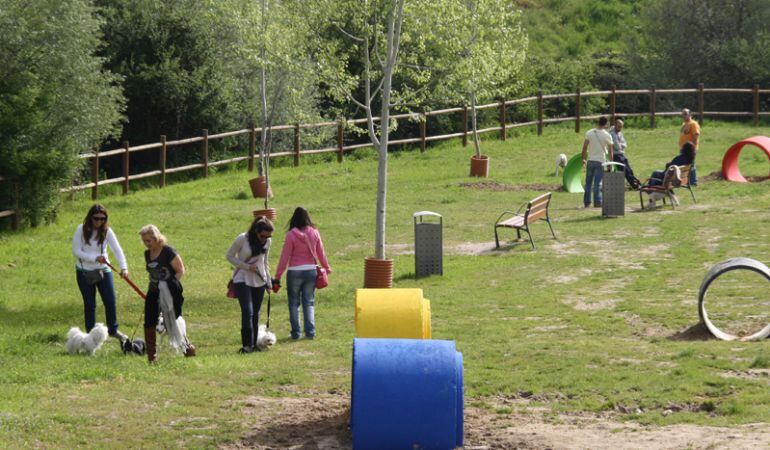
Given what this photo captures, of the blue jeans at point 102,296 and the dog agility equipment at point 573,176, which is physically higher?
the dog agility equipment at point 573,176

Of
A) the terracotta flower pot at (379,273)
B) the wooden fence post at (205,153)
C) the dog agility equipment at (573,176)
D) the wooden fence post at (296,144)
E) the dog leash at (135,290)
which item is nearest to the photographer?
the dog leash at (135,290)

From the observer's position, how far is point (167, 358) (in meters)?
13.1

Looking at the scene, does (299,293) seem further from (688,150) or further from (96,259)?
(688,150)

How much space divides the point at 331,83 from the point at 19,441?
11.9m

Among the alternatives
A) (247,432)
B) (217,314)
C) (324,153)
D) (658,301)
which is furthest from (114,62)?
(247,432)

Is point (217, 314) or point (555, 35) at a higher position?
point (555, 35)

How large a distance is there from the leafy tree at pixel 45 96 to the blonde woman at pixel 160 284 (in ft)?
40.2

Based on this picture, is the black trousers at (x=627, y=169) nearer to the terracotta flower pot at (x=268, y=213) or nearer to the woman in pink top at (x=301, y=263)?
the terracotta flower pot at (x=268, y=213)

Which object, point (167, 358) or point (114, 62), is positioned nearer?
point (167, 358)

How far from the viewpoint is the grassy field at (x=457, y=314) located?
1083 cm

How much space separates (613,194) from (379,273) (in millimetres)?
7401

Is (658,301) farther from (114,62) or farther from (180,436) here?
(114,62)

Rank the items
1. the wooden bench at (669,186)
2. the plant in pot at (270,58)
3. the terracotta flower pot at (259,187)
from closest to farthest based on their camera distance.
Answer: the plant in pot at (270,58) < the wooden bench at (669,186) < the terracotta flower pot at (259,187)

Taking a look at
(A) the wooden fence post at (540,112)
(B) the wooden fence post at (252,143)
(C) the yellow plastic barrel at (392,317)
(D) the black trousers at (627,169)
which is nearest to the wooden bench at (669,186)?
(D) the black trousers at (627,169)
